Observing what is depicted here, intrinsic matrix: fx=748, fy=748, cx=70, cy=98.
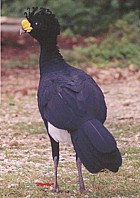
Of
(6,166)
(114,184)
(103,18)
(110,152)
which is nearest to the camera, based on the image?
(110,152)

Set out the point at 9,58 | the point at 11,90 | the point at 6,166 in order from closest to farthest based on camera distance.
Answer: the point at 6,166
the point at 11,90
the point at 9,58

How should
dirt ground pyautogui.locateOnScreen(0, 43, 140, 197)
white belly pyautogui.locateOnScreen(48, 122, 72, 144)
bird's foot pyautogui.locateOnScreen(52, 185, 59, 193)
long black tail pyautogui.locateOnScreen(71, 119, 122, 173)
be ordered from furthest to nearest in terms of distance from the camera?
dirt ground pyautogui.locateOnScreen(0, 43, 140, 197), bird's foot pyautogui.locateOnScreen(52, 185, 59, 193), white belly pyautogui.locateOnScreen(48, 122, 72, 144), long black tail pyautogui.locateOnScreen(71, 119, 122, 173)

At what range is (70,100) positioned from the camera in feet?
16.9

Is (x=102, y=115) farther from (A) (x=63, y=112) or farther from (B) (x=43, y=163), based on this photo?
(B) (x=43, y=163)

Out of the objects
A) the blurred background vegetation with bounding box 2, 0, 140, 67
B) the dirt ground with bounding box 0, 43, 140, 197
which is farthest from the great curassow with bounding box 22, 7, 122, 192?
the blurred background vegetation with bounding box 2, 0, 140, 67

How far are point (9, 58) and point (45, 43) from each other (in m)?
9.12

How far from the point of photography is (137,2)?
1883 cm

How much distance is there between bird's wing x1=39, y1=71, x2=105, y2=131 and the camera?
5086 millimetres

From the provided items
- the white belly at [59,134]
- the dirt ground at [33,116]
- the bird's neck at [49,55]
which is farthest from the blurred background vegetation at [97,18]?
the white belly at [59,134]

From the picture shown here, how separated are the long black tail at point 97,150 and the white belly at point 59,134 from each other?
239mm

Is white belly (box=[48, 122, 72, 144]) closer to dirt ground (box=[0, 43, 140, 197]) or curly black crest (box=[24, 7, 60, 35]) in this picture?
dirt ground (box=[0, 43, 140, 197])

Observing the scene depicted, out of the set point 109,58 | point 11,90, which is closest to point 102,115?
point 11,90

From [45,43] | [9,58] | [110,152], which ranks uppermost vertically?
[45,43]

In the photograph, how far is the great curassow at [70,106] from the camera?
→ 15.9 ft
